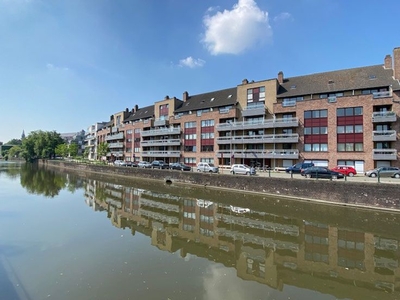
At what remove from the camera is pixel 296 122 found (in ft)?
A: 123

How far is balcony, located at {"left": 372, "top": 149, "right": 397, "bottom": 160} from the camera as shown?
30.7 m

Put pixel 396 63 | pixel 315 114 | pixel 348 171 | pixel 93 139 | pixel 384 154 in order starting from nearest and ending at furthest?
1. pixel 348 171
2. pixel 384 154
3. pixel 396 63
4. pixel 315 114
5. pixel 93 139

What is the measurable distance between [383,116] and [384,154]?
5.04 meters

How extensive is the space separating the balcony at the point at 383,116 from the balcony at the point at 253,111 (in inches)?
632

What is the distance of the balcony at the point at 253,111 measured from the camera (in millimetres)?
41928

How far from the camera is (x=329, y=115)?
35.1m

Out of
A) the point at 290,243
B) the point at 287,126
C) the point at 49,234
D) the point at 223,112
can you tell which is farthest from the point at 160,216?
the point at 223,112

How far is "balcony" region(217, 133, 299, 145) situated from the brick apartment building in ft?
0.50

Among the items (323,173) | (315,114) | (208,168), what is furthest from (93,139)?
(323,173)

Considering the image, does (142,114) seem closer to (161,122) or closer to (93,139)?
(161,122)

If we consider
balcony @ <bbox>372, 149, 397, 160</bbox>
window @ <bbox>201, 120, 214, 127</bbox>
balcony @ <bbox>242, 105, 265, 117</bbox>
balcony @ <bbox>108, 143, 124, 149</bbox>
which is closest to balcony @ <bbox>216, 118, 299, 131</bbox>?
balcony @ <bbox>242, 105, 265, 117</bbox>

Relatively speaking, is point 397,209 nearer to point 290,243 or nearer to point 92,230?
point 290,243

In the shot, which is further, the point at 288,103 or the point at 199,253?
the point at 288,103

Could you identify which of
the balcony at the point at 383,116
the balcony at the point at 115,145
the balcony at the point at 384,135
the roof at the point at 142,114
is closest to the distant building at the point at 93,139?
the balcony at the point at 115,145
